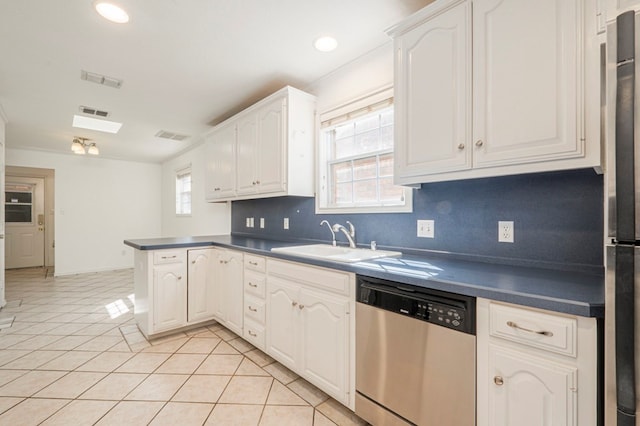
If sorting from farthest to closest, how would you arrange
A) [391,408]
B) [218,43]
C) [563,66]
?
[218,43] < [391,408] < [563,66]

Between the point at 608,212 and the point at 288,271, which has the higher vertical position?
the point at 608,212

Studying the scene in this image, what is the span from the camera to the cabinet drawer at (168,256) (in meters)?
2.76

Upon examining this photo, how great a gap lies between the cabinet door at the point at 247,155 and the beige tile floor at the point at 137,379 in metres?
1.54

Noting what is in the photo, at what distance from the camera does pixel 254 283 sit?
2463 mm

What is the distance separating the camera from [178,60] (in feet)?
7.97

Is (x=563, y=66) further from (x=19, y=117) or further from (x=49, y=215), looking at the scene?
(x=49, y=215)

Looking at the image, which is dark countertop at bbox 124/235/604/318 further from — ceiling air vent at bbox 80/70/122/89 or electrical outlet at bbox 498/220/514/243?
ceiling air vent at bbox 80/70/122/89

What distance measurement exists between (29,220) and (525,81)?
30.6 feet

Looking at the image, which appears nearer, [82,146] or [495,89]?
[495,89]

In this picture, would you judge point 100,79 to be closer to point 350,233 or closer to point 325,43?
point 325,43

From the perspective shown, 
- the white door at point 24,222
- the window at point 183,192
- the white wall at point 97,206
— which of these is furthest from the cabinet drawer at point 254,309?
the white door at point 24,222

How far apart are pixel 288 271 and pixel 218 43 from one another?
1758 millimetres

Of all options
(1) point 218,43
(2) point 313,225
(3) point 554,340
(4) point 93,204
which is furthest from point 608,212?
(4) point 93,204

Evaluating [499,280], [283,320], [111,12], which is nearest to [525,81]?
[499,280]
